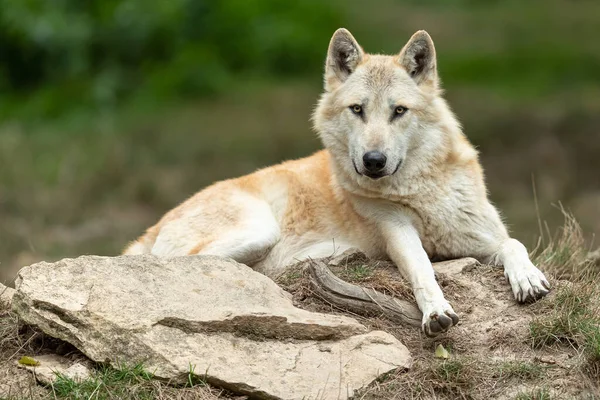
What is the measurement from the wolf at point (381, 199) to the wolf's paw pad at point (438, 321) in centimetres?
43

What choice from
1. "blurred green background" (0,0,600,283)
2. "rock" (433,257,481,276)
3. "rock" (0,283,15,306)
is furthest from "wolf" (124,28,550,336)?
"blurred green background" (0,0,600,283)

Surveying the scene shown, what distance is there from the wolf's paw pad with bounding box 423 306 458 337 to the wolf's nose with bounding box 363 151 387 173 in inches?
48.2

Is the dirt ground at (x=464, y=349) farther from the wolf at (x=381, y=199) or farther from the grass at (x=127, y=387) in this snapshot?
the wolf at (x=381, y=199)

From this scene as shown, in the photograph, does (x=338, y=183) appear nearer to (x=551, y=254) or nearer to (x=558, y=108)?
(x=551, y=254)

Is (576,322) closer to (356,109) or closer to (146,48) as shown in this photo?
(356,109)

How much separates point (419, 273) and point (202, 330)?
5.17 feet

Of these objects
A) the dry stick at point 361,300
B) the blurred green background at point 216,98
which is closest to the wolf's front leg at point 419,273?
the dry stick at point 361,300

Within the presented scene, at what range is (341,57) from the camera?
7457 mm

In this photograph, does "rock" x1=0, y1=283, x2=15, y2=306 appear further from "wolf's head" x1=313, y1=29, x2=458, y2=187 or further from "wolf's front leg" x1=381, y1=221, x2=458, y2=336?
"wolf's front leg" x1=381, y1=221, x2=458, y2=336

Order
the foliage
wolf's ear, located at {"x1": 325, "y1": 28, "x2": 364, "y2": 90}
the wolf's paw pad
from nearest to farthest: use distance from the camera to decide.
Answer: the wolf's paw pad → wolf's ear, located at {"x1": 325, "y1": 28, "x2": 364, "y2": 90} → the foliage

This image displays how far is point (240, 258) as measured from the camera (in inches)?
291

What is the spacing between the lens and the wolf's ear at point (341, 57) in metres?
7.36

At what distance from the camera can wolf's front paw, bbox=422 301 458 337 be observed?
19.6 ft

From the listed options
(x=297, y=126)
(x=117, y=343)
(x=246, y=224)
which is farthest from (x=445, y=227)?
(x=297, y=126)
